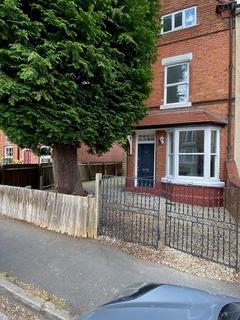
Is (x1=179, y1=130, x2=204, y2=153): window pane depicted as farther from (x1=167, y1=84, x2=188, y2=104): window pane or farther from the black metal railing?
the black metal railing

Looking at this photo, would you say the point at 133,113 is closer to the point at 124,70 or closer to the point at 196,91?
the point at 124,70

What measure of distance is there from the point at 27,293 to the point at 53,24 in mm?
5878

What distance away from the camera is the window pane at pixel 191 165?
1391cm

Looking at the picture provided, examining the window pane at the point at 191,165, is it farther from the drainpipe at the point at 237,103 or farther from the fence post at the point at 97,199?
the fence post at the point at 97,199

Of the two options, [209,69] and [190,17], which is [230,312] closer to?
[209,69]

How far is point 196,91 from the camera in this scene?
14656 millimetres

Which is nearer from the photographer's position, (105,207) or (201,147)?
(105,207)

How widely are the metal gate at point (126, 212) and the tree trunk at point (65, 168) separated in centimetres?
291

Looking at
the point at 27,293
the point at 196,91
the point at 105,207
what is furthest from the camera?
the point at 196,91

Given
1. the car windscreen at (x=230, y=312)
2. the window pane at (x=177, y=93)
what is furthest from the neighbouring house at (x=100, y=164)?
the car windscreen at (x=230, y=312)

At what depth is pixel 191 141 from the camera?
1414 cm

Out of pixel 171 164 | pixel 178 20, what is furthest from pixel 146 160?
pixel 178 20

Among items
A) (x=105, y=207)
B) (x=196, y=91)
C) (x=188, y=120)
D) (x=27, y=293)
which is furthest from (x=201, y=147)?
(x=27, y=293)

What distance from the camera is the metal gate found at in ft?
26.4
